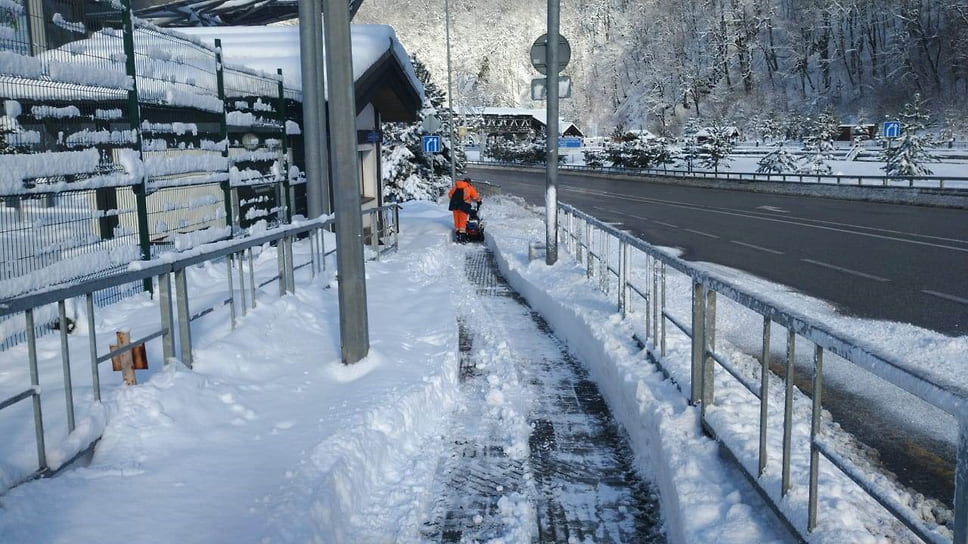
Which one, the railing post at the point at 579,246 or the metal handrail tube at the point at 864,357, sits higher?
the metal handrail tube at the point at 864,357

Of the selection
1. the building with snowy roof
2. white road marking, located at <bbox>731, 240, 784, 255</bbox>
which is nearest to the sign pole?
white road marking, located at <bbox>731, 240, 784, 255</bbox>

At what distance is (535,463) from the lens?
5.56 metres

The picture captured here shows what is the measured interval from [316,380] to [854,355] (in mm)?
4503

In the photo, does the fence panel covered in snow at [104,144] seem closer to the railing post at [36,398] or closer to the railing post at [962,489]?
the railing post at [36,398]

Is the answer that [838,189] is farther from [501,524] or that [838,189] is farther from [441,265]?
[501,524]

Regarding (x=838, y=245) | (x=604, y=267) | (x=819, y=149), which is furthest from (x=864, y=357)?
(x=819, y=149)

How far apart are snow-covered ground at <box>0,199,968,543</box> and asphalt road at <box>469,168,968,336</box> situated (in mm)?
1887

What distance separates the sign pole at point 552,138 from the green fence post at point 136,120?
666cm

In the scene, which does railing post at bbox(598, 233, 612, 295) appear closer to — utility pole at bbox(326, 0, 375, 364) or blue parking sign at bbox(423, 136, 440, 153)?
utility pole at bbox(326, 0, 375, 364)

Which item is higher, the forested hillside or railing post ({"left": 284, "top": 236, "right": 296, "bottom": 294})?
the forested hillside

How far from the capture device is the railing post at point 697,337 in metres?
5.24

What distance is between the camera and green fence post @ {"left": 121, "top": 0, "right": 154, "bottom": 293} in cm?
786

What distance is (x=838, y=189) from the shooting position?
3309cm

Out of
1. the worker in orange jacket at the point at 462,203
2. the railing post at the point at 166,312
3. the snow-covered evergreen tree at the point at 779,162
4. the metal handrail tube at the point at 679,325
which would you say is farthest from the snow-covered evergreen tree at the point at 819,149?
the railing post at the point at 166,312
